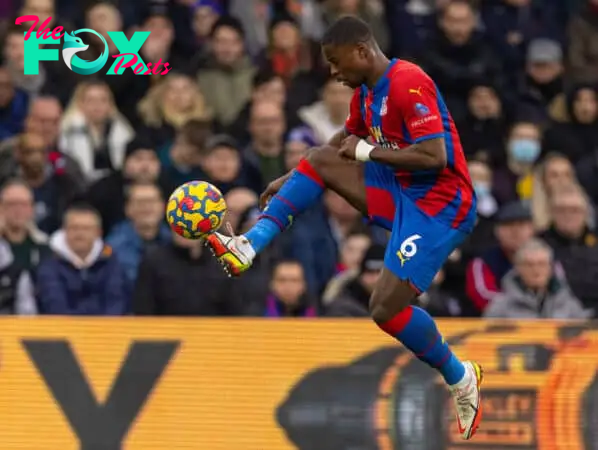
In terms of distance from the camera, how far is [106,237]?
12.6 meters

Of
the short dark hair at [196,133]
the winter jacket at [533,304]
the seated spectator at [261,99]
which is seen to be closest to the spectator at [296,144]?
the seated spectator at [261,99]

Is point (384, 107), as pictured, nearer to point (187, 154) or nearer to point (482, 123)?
point (187, 154)

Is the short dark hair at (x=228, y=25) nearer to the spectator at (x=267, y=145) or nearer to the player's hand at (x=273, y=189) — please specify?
the spectator at (x=267, y=145)

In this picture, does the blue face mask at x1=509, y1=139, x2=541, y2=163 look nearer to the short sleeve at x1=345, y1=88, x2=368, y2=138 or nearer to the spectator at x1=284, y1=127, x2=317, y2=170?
the spectator at x1=284, y1=127, x2=317, y2=170

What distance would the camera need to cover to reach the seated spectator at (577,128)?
1419cm

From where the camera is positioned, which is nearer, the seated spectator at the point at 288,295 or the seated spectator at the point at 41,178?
the seated spectator at the point at 288,295

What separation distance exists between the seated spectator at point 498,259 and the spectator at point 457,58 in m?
2.06

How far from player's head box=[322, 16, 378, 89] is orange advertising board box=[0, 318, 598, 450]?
7.07 feet

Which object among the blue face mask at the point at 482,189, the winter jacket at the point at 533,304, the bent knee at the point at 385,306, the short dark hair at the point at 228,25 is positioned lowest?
the winter jacket at the point at 533,304

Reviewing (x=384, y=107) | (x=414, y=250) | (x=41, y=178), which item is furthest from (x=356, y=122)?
(x=41, y=178)

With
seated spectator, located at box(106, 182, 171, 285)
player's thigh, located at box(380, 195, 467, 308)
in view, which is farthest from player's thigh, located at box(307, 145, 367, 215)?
seated spectator, located at box(106, 182, 171, 285)

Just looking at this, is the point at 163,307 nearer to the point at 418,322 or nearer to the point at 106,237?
the point at 106,237

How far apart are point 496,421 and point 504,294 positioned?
5.05 ft

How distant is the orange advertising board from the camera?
405 inches
